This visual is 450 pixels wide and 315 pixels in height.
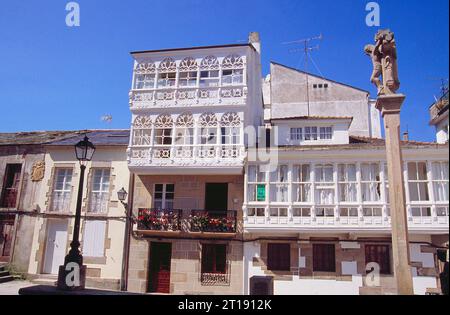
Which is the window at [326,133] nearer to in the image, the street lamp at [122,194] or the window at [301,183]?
the window at [301,183]

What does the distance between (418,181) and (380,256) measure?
135 inches

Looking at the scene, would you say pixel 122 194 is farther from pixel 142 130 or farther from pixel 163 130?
pixel 163 130

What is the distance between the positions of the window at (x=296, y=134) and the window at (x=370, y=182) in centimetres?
430

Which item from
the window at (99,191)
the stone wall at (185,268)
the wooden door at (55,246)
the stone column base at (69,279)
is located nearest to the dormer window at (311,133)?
the stone wall at (185,268)

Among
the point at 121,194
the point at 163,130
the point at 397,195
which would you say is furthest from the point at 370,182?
the point at 121,194

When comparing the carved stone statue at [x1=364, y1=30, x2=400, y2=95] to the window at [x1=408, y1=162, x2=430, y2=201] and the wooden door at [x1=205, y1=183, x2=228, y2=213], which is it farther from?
the wooden door at [x1=205, y1=183, x2=228, y2=213]

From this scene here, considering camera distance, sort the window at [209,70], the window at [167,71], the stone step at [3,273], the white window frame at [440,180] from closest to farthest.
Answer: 1. the white window frame at [440,180]
2. the stone step at [3,273]
3. the window at [209,70]
4. the window at [167,71]

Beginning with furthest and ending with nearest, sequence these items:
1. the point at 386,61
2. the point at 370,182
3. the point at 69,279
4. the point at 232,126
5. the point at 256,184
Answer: the point at 232,126 → the point at 256,184 → the point at 370,182 → the point at 69,279 → the point at 386,61

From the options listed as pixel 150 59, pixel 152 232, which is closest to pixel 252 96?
pixel 150 59

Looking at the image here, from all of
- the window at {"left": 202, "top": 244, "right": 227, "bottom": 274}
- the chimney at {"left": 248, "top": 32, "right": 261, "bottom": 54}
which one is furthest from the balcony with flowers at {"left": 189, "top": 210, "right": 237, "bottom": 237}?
the chimney at {"left": 248, "top": 32, "right": 261, "bottom": 54}

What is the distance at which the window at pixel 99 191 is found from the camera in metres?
17.0

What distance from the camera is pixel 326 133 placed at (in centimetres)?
1812
